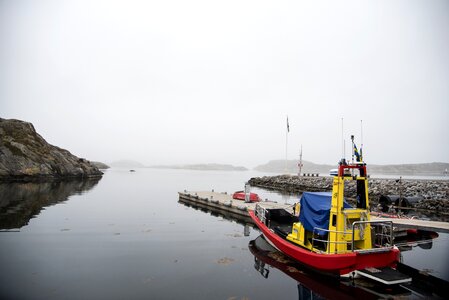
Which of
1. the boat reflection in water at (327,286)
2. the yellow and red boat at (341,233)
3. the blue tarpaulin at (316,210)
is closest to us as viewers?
the boat reflection in water at (327,286)

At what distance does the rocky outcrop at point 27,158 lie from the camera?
65.9 m

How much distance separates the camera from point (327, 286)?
11898mm

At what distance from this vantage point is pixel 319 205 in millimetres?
13227

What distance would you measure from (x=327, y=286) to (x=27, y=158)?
83990 millimetres

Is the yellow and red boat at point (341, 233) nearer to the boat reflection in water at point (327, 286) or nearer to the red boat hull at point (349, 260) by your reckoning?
the red boat hull at point (349, 260)

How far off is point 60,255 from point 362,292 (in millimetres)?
16812

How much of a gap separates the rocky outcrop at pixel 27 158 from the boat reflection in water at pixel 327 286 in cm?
7611

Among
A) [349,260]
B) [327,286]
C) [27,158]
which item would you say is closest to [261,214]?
[327,286]

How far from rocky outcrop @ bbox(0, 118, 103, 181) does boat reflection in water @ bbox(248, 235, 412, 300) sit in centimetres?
7611

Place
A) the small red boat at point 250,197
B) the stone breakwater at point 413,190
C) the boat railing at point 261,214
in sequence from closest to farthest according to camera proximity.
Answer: the boat railing at point 261,214
the small red boat at point 250,197
the stone breakwater at point 413,190

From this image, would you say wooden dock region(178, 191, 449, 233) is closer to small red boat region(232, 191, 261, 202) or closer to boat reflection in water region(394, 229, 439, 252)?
boat reflection in water region(394, 229, 439, 252)

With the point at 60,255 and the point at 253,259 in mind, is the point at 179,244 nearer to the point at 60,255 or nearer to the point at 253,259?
the point at 253,259

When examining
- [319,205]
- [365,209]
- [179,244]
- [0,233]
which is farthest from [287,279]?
[0,233]

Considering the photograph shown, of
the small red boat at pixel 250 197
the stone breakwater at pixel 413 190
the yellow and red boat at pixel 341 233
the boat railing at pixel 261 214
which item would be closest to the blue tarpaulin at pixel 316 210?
the yellow and red boat at pixel 341 233
